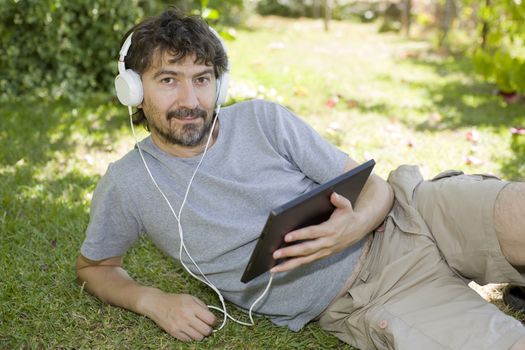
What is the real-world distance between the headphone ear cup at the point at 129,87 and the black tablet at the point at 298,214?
2.67 feet

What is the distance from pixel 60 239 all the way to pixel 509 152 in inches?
132


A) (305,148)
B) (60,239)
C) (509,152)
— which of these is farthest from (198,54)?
(509,152)

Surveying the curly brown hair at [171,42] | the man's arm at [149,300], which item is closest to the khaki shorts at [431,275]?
the man's arm at [149,300]

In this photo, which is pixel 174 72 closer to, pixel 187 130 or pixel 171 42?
pixel 171 42

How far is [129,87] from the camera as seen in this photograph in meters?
2.31

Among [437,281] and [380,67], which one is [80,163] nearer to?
[437,281]

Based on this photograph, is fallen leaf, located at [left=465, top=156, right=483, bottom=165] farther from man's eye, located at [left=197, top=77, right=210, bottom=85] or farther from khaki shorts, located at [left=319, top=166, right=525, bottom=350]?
man's eye, located at [left=197, top=77, right=210, bottom=85]

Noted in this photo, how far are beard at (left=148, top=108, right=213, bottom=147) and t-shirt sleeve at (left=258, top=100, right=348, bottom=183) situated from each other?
10.3 inches

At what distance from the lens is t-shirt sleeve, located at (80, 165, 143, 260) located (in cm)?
232

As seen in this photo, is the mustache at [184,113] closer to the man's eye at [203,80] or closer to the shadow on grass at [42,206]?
the man's eye at [203,80]

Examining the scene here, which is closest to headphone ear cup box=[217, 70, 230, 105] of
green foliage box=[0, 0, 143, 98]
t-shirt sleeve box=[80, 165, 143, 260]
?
t-shirt sleeve box=[80, 165, 143, 260]

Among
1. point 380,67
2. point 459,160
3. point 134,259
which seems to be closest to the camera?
point 134,259

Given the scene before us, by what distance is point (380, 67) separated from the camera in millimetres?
8703

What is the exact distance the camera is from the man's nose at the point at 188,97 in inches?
91.5
